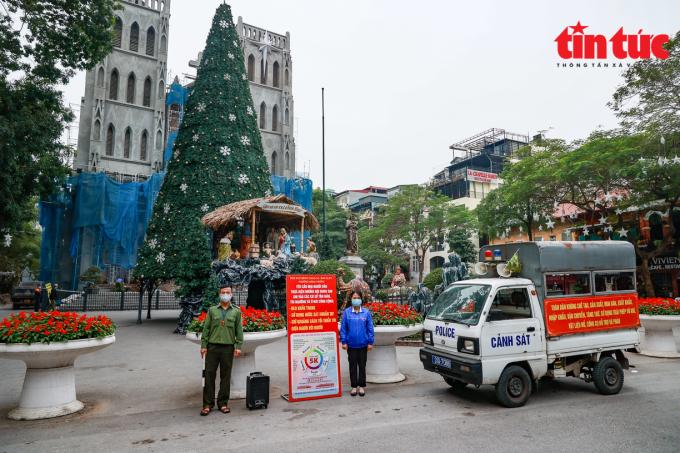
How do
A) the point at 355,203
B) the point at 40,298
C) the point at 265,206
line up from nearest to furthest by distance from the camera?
the point at 265,206 → the point at 40,298 → the point at 355,203

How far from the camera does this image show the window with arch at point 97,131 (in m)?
36.7

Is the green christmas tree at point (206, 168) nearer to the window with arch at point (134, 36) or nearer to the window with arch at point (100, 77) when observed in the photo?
the window with arch at point (100, 77)

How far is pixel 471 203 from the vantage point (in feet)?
158

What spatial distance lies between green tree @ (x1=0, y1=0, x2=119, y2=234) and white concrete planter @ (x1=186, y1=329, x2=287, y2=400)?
11.0 meters

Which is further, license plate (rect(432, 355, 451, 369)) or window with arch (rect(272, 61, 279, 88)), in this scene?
window with arch (rect(272, 61, 279, 88))

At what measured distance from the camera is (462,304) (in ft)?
24.2

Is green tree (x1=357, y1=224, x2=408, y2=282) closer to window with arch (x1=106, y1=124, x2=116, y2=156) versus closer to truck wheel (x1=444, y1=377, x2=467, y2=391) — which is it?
window with arch (x1=106, y1=124, x2=116, y2=156)

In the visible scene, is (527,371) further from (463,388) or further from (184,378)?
(184,378)

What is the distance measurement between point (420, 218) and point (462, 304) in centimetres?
3287

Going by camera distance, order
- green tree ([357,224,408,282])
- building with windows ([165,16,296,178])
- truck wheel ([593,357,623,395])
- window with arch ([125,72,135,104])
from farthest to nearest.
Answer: building with windows ([165,16,296,178]) < green tree ([357,224,408,282]) < window with arch ([125,72,135,104]) < truck wheel ([593,357,623,395])

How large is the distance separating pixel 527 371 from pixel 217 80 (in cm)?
1637

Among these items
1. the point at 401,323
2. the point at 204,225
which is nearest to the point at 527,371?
the point at 401,323

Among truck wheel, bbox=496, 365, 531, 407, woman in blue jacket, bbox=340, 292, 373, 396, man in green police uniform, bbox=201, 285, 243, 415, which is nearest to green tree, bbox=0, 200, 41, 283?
man in green police uniform, bbox=201, 285, 243, 415

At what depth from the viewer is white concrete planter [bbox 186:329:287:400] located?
718 centimetres
